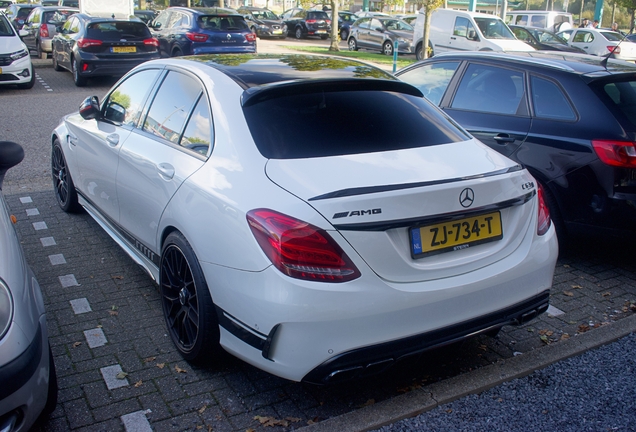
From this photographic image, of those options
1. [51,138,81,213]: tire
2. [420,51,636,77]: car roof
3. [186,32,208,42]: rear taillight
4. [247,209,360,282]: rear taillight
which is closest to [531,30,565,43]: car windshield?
[186,32,208,42]: rear taillight

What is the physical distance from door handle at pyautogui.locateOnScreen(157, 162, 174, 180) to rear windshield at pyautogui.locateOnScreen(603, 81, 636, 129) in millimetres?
3221

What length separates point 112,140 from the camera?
4418 millimetres

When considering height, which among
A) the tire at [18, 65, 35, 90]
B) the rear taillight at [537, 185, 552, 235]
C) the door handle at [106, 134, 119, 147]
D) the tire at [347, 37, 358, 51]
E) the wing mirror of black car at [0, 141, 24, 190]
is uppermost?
the wing mirror of black car at [0, 141, 24, 190]

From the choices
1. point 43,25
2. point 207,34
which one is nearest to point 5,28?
point 207,34

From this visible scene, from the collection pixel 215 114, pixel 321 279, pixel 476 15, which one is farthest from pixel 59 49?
pixel 321 279

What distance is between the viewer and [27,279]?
8.87ft

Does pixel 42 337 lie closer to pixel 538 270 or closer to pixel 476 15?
pixel 538 270

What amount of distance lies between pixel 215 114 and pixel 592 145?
276 centimetres

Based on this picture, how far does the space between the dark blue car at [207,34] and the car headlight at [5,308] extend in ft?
48.9

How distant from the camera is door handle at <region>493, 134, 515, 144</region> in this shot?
16.7 ft

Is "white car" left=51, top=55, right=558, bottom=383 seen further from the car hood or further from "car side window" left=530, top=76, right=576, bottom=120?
the car hood

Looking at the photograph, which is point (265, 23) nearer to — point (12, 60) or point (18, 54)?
point (18, 54)

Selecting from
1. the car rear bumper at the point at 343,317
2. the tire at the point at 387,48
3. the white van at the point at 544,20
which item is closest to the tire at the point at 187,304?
the car rear bumper at the point at 343,317

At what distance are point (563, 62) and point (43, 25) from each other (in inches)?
734
